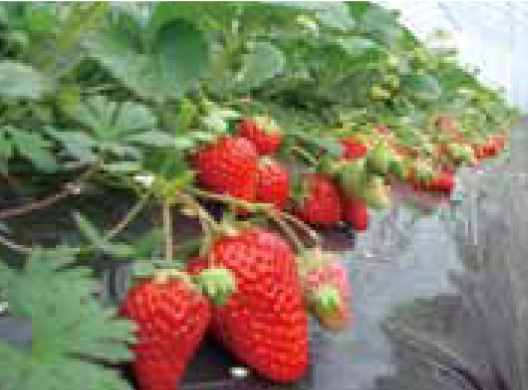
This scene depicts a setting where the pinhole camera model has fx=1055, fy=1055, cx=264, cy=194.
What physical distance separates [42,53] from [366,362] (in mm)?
495

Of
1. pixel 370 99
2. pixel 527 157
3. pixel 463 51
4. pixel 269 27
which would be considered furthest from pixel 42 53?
pixel 463 51

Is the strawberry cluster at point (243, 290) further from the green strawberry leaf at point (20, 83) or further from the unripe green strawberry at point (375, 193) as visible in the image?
the green strawberry leaf at point (20, 83)

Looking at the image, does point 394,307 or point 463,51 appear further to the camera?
point 463,51

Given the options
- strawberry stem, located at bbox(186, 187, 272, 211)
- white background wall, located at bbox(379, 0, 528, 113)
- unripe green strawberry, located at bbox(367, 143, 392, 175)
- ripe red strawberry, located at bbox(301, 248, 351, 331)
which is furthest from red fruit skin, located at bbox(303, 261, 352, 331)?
white background wall, located at bbox(379, 0, 528, 113)

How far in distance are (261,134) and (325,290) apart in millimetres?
453

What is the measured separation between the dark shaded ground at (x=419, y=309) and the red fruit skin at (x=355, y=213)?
0.08 ft

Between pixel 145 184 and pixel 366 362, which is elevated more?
pixel 145 184

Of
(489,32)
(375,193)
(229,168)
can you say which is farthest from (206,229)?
(489,32)

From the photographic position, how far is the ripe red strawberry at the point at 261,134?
136 cm

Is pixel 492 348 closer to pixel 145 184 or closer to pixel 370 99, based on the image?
pixel 145 184

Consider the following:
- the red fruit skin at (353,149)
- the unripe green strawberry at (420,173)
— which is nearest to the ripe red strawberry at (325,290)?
the red fruit skin at (353,149)

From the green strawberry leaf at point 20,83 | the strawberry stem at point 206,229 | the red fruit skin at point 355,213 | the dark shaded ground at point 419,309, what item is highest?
the green strawberry leaf at point 20,83

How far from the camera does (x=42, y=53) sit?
1.18 metres

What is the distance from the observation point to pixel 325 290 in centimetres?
94
